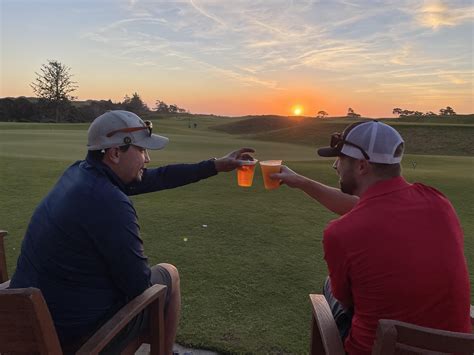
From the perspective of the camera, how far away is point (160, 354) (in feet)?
8.54

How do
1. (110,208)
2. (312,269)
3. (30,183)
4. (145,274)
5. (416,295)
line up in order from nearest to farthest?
(416,295) → (110,208) → (145,274) → (312,269) → (30,183)

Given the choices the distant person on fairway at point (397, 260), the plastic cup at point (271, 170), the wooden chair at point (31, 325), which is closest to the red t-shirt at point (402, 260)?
the distant person on fairway at point (397, 260)

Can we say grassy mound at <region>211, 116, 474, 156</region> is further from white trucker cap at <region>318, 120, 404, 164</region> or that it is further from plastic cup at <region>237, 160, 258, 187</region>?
white trucker cap at <region>318, 120, 404, 164</region>

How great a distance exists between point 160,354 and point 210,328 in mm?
1085

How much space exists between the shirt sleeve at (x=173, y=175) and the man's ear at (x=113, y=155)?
37.3 inches

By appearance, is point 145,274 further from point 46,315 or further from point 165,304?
point 46,315

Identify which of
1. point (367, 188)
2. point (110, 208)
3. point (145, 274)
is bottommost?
point (145, 274)

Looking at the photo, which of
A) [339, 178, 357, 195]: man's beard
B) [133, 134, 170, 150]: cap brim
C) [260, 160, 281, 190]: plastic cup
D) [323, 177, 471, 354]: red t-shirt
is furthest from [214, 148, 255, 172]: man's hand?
[323, 177, 471, 354]: red t-shirt

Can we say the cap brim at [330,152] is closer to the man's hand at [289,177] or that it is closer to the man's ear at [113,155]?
the man's hand at [289,177]

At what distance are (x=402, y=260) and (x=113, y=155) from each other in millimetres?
1647

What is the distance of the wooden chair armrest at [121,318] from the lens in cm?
200

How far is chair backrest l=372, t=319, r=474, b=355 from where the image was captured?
5.25 feet

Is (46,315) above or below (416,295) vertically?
below

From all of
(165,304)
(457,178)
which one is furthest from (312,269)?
(457,178)
